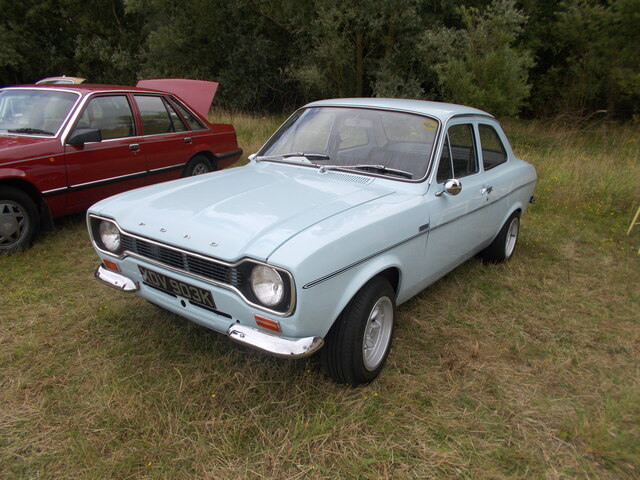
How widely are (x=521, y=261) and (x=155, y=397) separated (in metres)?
3.88

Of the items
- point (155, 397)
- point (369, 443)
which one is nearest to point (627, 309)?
point (369, 443)

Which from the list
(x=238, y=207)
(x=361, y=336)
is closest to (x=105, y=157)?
(x=238, y=207)

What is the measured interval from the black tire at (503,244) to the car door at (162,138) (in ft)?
13.0

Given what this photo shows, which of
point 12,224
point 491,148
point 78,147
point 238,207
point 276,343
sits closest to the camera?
point 276,343

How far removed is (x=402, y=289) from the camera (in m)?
2.87

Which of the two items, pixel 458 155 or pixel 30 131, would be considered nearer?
pixel 458 155

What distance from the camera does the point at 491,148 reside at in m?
4.11

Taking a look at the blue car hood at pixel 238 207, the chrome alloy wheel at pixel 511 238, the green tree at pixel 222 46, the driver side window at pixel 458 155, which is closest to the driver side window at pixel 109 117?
the blue car hood at pixel 238 207

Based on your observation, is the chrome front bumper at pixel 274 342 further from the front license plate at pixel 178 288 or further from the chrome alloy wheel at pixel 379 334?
the chrome alloy wheel at pixel 379 334

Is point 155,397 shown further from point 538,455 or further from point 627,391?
point 627,391

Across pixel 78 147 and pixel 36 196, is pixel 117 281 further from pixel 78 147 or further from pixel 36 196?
pixel 78 147

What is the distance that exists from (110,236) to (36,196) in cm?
234

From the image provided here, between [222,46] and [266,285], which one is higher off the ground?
[222,46]

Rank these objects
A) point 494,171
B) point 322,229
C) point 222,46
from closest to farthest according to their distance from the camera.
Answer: point 322,229 < point 494,171 < point 222,46
